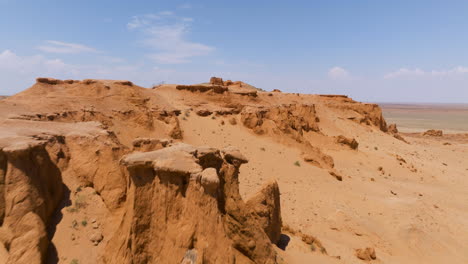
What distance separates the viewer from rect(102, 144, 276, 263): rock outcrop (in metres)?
5.36

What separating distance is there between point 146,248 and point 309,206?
8.69 m

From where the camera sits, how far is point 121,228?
232 inches

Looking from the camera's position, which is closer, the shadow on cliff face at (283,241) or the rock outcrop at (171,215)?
the rock outcrop at (171,215)

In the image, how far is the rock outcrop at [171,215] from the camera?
5.36 meters

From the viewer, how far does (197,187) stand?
17.8ft

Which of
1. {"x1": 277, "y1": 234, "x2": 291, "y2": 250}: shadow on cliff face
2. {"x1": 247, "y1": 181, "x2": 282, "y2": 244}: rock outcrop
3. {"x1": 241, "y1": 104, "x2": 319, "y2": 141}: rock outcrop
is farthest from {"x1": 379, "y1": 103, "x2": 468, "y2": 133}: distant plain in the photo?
{"x1": 247, "y1": 181, "x2": 282, "y2": 244}: rock outcrop

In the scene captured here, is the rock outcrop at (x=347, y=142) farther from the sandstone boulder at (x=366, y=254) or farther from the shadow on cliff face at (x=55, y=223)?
the shadow on cliff face at (x=55, y=223)

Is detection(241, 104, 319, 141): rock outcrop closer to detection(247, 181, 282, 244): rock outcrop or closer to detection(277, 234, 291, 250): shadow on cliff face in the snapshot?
detection(277, 234, 291, 250): shadow on cliff face

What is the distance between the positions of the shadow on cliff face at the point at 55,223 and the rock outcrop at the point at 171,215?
104 centimetres

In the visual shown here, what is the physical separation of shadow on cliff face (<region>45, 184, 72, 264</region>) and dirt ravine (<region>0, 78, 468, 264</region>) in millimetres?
22

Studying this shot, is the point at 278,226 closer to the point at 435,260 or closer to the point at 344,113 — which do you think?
the point at 435,260

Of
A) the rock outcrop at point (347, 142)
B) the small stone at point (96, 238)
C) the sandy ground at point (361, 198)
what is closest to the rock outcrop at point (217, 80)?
the sandy ground at point (361, 198)

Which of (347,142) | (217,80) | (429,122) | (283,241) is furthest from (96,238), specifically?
(429,122)

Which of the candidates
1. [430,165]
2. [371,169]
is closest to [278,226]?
[371,169]
